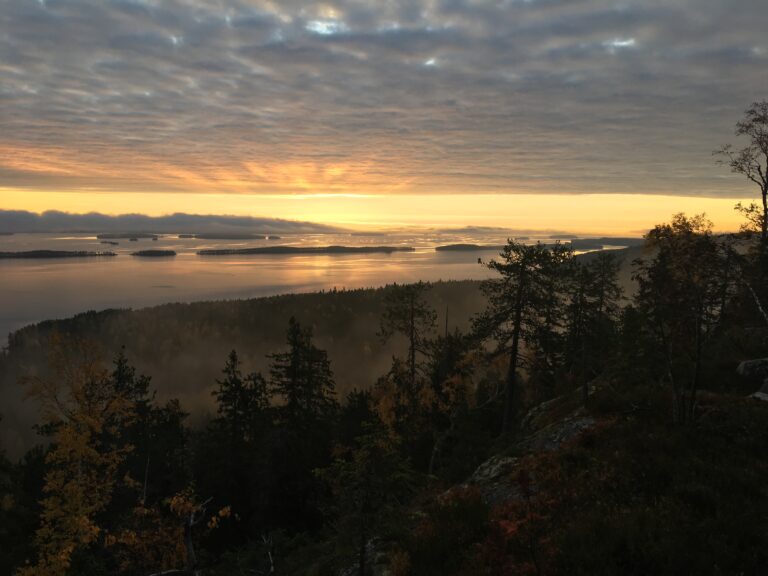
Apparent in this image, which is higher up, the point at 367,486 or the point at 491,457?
the point at 367,486

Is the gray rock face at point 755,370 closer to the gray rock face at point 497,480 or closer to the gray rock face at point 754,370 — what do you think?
the gray rock face at point 754,370

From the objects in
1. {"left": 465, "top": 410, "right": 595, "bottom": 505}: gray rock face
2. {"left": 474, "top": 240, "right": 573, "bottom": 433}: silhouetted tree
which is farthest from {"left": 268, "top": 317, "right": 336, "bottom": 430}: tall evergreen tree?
{"left": 465, "top": 410, "right": 595, "bottom": 505}: gray rock face

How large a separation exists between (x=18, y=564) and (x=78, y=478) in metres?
10.8

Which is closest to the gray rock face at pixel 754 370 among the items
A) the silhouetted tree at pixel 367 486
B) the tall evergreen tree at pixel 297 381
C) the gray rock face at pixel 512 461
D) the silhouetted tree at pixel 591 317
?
the silhouetted tree at pixel 591 317

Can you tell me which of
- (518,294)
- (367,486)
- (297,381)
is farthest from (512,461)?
(297,381)

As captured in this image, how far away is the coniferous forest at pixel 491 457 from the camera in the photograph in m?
9.60

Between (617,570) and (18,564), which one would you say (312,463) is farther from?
(617,570)

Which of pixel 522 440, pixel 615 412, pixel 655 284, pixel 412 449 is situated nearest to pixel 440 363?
pixel 412 449

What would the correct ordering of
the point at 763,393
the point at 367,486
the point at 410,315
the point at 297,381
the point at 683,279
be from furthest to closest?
the point at 297,381, the point at 410,315, the point at 763,393, the point at 683,279, the point at 367,486

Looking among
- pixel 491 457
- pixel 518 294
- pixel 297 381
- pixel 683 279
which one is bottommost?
pixel 297 381

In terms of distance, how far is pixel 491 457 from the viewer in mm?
18641

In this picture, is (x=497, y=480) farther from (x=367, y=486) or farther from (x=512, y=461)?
(x=367, y=486)

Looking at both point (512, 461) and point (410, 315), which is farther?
point (410, 315)

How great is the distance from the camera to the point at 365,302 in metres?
161
